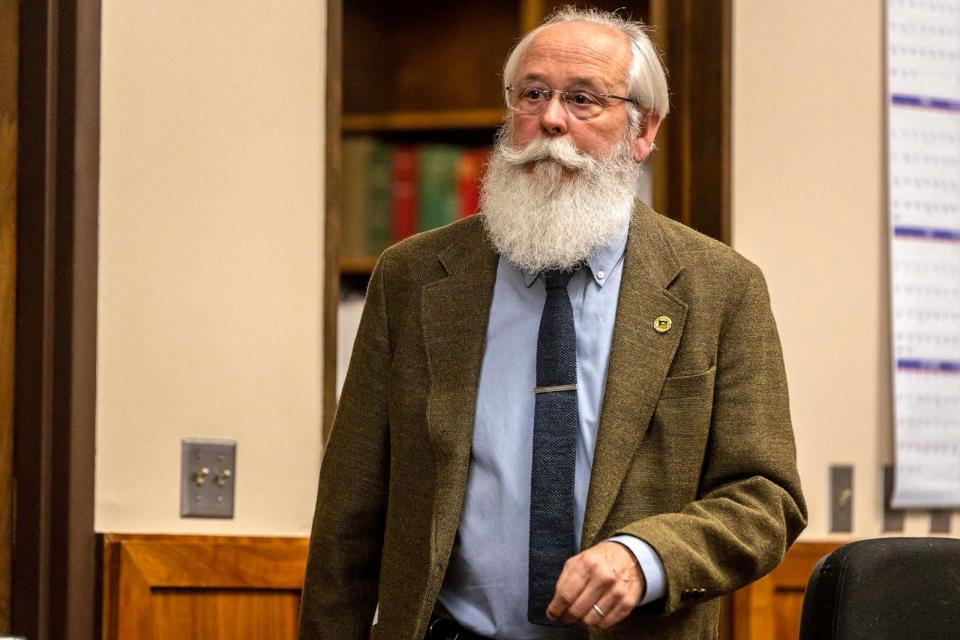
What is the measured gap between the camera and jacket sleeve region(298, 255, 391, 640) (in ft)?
6.23

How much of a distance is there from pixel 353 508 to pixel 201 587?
2.42 feet

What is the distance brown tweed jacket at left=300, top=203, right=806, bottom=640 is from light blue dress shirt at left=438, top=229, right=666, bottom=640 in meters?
0.03

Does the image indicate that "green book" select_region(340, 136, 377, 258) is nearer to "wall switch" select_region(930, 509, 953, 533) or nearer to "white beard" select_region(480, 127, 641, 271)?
"white beard" select_region(480, 127, 641, 271)

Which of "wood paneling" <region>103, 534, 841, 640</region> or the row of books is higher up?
the row of books

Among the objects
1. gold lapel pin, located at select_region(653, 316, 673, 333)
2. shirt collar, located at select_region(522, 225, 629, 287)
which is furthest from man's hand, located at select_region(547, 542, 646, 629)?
shirt collar, located at select_region(522, 225, 629, 287)

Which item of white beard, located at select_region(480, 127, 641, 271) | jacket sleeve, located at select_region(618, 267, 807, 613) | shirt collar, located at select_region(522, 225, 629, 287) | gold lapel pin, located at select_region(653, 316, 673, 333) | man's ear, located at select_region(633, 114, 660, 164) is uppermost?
man's ear, located at select_region(633, 114, 660, 164)

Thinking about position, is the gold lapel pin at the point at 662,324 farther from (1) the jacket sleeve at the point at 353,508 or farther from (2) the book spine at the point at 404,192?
(2) the book spine at the point at 404,192

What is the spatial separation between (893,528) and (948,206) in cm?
71

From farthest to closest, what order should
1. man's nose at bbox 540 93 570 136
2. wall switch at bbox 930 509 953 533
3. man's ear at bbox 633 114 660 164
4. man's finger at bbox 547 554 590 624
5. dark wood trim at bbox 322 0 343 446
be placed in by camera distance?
wall switch at bbox 930 509 953 533 < dark wood trim at bbox 322 0 343 446 < man's ear at bbox 633 114 660 164 < man's nose at bbox 540 93 570 136 < man's finger at bbox 547 554 590 624

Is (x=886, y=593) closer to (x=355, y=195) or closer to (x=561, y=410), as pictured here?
(x=561, y=410)

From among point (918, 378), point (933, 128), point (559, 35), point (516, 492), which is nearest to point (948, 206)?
point (933, 128)

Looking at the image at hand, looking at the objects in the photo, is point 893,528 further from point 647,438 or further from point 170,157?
point 170,157

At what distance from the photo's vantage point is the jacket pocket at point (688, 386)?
176cm

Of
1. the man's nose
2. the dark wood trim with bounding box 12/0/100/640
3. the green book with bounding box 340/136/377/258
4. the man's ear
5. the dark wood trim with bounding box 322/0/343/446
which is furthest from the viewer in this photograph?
the green book with bounding box 340/136/377/258
